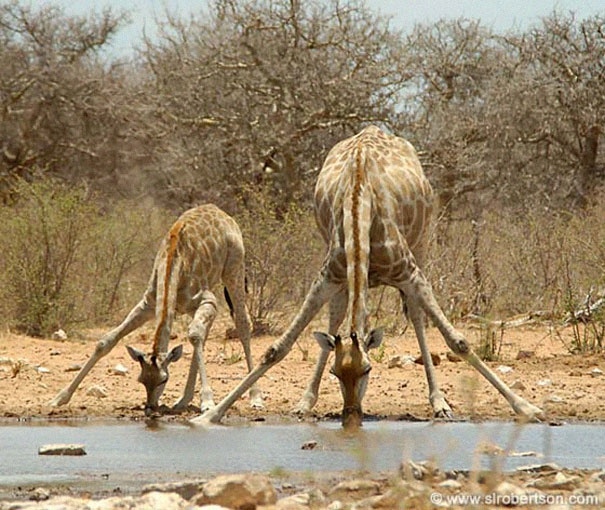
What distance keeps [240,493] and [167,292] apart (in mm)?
5657

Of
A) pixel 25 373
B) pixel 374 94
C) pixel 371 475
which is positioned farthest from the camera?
pixel 374 94

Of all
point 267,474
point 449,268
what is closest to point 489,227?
point 449,268

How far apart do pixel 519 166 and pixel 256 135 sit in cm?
584

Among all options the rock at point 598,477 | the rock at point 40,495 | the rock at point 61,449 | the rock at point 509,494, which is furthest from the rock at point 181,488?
the rock at point 598,477

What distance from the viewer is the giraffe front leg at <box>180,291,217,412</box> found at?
35.9 ft

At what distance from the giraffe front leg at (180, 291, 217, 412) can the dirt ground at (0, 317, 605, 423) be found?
0.55ft

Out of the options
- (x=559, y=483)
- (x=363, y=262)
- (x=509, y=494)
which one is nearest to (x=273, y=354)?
(x=363, y=262)

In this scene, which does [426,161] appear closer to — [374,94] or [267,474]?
[374,94]

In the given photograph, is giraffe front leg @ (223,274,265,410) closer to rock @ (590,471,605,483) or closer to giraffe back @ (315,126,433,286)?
giraffe back @ (315,126,433,286)

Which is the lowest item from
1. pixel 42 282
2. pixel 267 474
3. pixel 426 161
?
pixel 267 474

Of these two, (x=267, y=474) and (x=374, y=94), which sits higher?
(x=374, y=94)

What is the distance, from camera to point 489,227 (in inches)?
724

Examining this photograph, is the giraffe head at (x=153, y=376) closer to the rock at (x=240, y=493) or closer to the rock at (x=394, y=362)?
the rock at (x=394, y=362)

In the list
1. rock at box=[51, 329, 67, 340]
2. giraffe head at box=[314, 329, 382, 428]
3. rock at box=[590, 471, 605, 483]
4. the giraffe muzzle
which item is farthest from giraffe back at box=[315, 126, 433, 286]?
rock at box=[51, 329, 67, 340]
